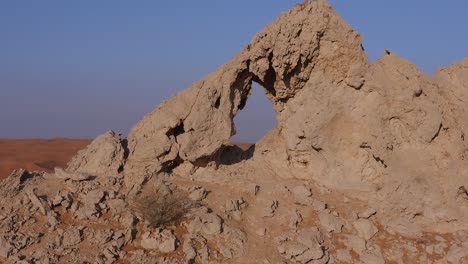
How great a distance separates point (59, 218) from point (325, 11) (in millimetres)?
6285

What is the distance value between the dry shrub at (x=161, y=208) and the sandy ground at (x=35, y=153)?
15.1 m

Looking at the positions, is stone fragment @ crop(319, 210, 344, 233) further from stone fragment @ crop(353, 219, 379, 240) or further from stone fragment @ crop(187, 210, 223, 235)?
stone fragment @ crop(187, 210, 223, 235)

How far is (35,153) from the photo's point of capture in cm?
3067

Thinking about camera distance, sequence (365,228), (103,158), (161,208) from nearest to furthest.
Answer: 1. (161,208)
2. (365,228)
3. (103,158)

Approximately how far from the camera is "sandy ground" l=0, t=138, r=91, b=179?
927 inches

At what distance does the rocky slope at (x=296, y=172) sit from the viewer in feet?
26.6

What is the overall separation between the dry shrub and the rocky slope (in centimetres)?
2

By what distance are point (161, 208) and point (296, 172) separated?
11.5ft

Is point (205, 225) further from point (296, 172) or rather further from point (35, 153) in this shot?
point (35, 153)

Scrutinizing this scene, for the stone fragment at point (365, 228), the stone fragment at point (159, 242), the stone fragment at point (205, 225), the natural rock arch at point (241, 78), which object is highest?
the natural rock arch at point (241, 78)

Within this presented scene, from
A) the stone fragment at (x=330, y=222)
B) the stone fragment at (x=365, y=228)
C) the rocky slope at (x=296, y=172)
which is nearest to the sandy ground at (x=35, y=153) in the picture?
the rocky slope at (x=296, y=172)

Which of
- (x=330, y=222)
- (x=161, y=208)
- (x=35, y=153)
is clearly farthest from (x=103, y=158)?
(x=35, y=153)

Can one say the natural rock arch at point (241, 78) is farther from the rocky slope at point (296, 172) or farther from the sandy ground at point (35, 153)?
the sandy ground at point (35, 153)

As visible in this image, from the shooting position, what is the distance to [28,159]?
1072 inches
